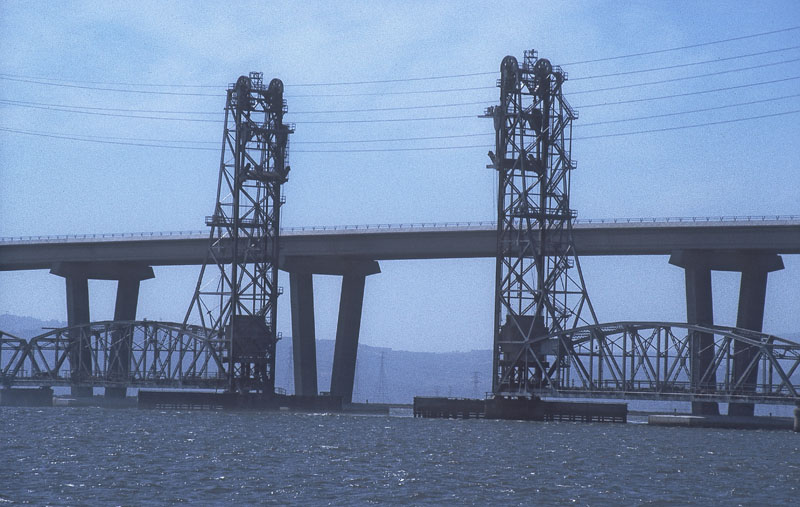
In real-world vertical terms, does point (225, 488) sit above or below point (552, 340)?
below

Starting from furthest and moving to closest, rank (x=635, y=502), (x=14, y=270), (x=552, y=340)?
(x=14, y=270) → (x=552, y=340) → (x=635, y=502)

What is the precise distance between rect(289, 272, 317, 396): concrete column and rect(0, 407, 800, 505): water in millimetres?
37083

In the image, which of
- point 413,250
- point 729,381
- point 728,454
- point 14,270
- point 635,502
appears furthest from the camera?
point 14,270

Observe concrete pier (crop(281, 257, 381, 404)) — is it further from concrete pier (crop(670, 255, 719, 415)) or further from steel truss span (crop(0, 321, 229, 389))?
concrete pier (crop(670, 255, 719, 415))

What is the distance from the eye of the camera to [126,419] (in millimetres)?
84125

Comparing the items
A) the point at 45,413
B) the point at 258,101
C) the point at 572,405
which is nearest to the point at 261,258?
the point at 258,101

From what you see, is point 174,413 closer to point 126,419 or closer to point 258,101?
point 126,419

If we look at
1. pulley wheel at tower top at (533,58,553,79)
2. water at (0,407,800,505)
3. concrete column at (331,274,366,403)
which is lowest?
water at (0,407,800,505)

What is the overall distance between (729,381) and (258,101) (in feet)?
140

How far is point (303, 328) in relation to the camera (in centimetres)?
11844

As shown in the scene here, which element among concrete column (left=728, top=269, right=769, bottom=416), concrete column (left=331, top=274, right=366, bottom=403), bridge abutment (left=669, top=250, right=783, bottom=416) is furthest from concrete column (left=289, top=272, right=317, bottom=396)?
concrete column (left=728, top=269, right=769, bottom=416)

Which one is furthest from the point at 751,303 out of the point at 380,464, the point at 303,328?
the point at 380,464

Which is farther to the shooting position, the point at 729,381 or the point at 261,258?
the point at 261,258

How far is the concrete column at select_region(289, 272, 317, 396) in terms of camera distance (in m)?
118
